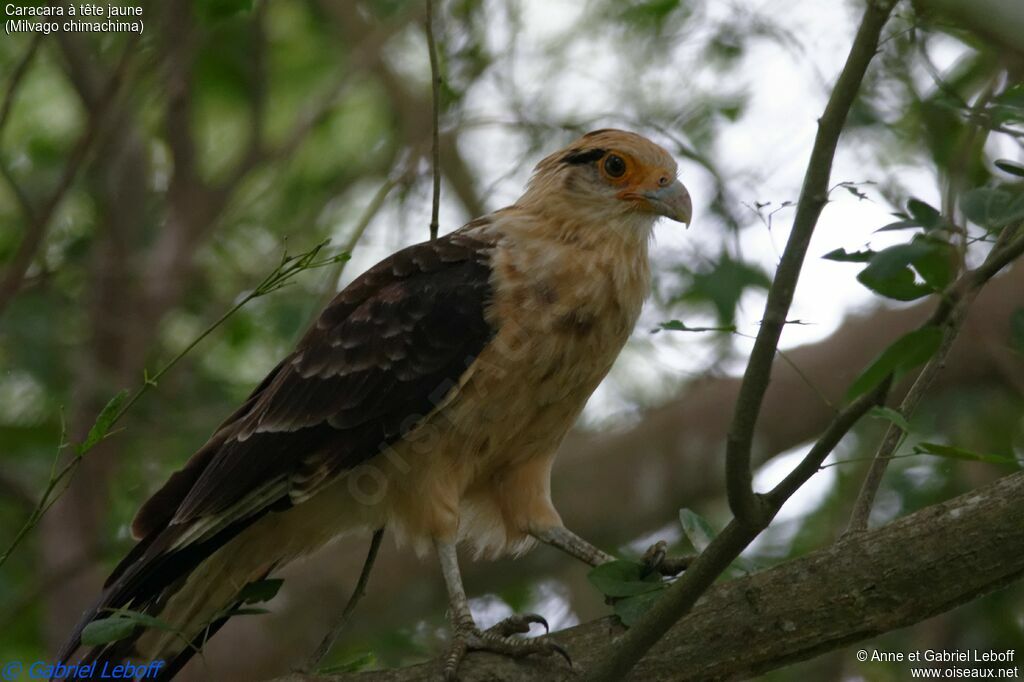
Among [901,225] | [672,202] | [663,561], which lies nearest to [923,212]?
[901,225]

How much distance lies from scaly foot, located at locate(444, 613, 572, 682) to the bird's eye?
1924 millimetres

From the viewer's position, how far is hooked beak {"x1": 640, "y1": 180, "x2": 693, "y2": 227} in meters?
4.80

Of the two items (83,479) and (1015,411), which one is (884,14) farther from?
(83,479)

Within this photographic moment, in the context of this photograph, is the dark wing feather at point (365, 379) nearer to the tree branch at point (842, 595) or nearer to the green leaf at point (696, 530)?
the tree branch at point (842, 595)

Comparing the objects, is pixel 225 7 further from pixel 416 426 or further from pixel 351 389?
pixel 416 426

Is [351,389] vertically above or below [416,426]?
above

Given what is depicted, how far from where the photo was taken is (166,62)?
7.41 m

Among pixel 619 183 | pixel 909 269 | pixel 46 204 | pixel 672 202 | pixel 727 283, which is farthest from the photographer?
pixel 46 204

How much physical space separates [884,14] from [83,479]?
6.45 m

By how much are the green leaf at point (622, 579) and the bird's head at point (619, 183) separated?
1523mm

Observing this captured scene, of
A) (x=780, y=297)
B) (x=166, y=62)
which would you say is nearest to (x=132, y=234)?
(x=166, y=62)

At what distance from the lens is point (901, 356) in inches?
104

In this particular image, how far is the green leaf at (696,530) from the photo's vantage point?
373 centimetres

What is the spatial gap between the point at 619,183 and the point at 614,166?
77 mm
